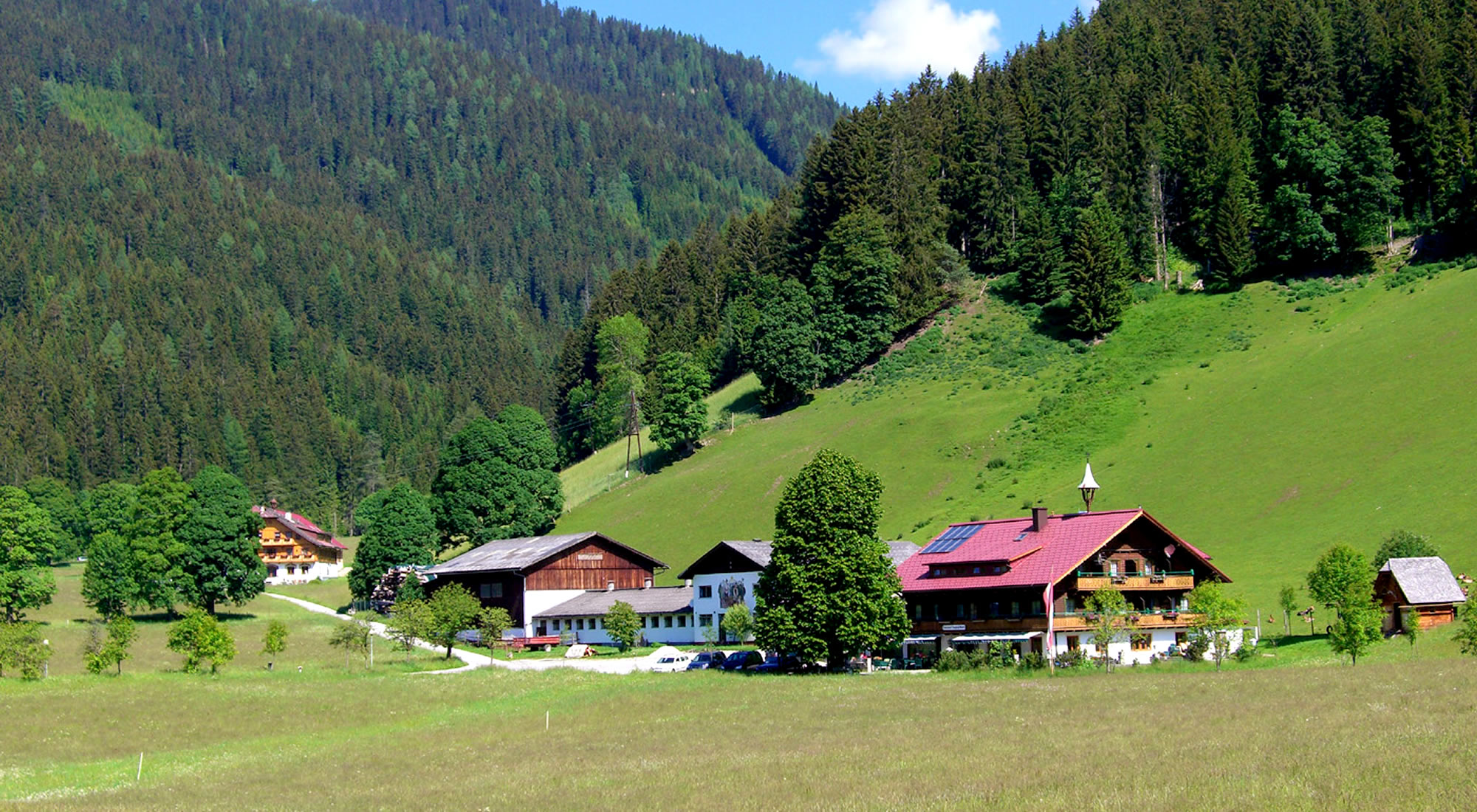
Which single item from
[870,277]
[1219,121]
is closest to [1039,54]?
[1219,121]

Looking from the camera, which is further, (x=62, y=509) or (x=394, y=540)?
(x=62, y=509)

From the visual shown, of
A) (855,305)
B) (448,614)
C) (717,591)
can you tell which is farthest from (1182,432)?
(448,614)

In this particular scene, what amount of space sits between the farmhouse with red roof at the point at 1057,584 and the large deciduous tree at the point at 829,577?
22.6ft

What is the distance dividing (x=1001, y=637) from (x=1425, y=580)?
18.6 m

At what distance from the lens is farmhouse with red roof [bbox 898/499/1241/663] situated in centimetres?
6375

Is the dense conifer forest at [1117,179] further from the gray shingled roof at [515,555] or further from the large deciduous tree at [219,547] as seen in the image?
the large deciduous tree at [219,547]

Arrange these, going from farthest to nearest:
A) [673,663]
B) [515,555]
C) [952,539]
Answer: [515,555]
[952,539]
[673,663]

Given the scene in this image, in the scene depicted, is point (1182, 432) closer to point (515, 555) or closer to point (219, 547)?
point (515, 555)

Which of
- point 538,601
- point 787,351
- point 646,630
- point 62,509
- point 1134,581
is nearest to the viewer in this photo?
point 1134,581

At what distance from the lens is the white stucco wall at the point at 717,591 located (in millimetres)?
80750

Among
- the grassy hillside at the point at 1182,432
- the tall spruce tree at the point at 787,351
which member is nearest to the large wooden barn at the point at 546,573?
the grassy hillside at the point at 1182,432

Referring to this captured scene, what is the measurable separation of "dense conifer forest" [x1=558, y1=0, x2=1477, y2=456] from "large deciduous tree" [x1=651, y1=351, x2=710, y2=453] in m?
6.47

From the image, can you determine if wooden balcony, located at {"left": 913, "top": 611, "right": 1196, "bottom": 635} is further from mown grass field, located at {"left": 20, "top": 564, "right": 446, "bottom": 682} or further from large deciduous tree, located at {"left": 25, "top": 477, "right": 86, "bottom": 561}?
large deciduous tree, located at {"left": 25, "top": 477, "right": 86, "bottom": 561}

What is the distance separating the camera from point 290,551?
152 meters
